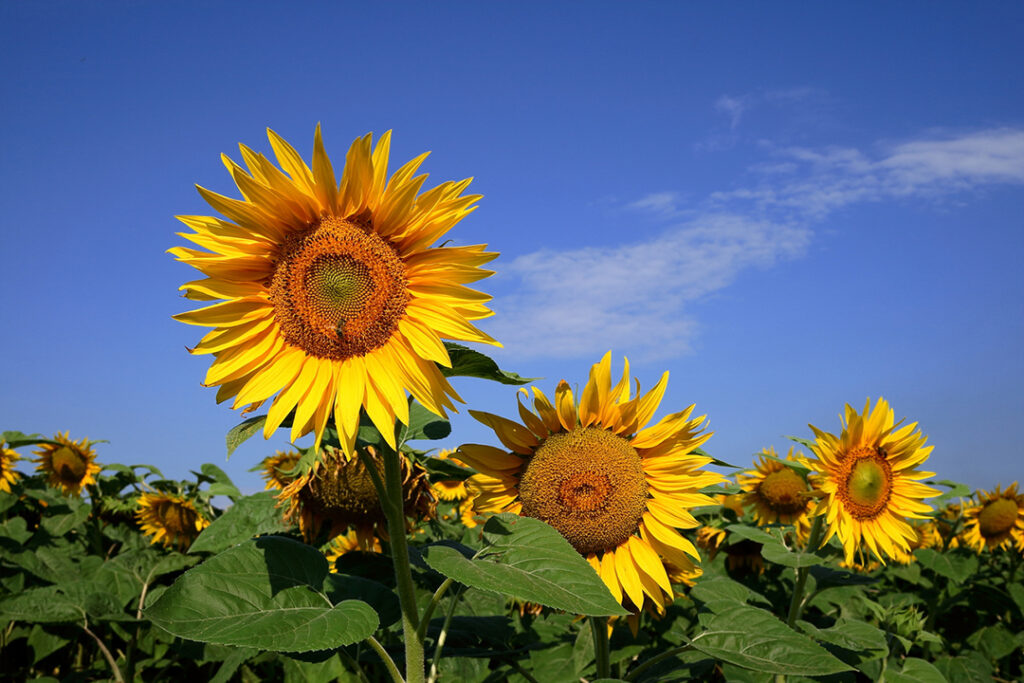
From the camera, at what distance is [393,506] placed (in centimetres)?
230

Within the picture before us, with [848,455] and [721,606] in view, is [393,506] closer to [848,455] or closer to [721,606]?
[721,606]

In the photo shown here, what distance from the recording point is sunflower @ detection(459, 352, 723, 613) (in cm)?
290

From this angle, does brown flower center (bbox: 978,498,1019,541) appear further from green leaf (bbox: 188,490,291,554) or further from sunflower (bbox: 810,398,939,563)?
green leaf (bbox: 188,490,291,554)

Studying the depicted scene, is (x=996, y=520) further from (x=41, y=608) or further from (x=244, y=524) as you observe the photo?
(x=41, y=608)

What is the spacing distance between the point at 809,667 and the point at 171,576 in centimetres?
522

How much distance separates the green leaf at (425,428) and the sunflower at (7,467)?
668 centimetres

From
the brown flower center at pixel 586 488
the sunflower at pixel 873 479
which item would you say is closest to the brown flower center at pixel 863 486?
the sunflower at pixel 873 479

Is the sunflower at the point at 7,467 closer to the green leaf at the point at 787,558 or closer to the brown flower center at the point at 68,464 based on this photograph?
the brown flower center at the point at 68,464

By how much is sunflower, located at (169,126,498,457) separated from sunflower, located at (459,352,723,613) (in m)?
0.69

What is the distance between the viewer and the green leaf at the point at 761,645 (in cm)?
247

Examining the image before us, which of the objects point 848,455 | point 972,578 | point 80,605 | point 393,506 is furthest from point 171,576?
point 972,578

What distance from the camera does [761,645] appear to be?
2.72 meters

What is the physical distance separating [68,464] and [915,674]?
7.35 meters

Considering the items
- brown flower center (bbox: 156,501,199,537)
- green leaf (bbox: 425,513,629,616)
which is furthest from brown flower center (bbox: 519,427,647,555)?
brown flower center (bbox: 156,501,199,537)
